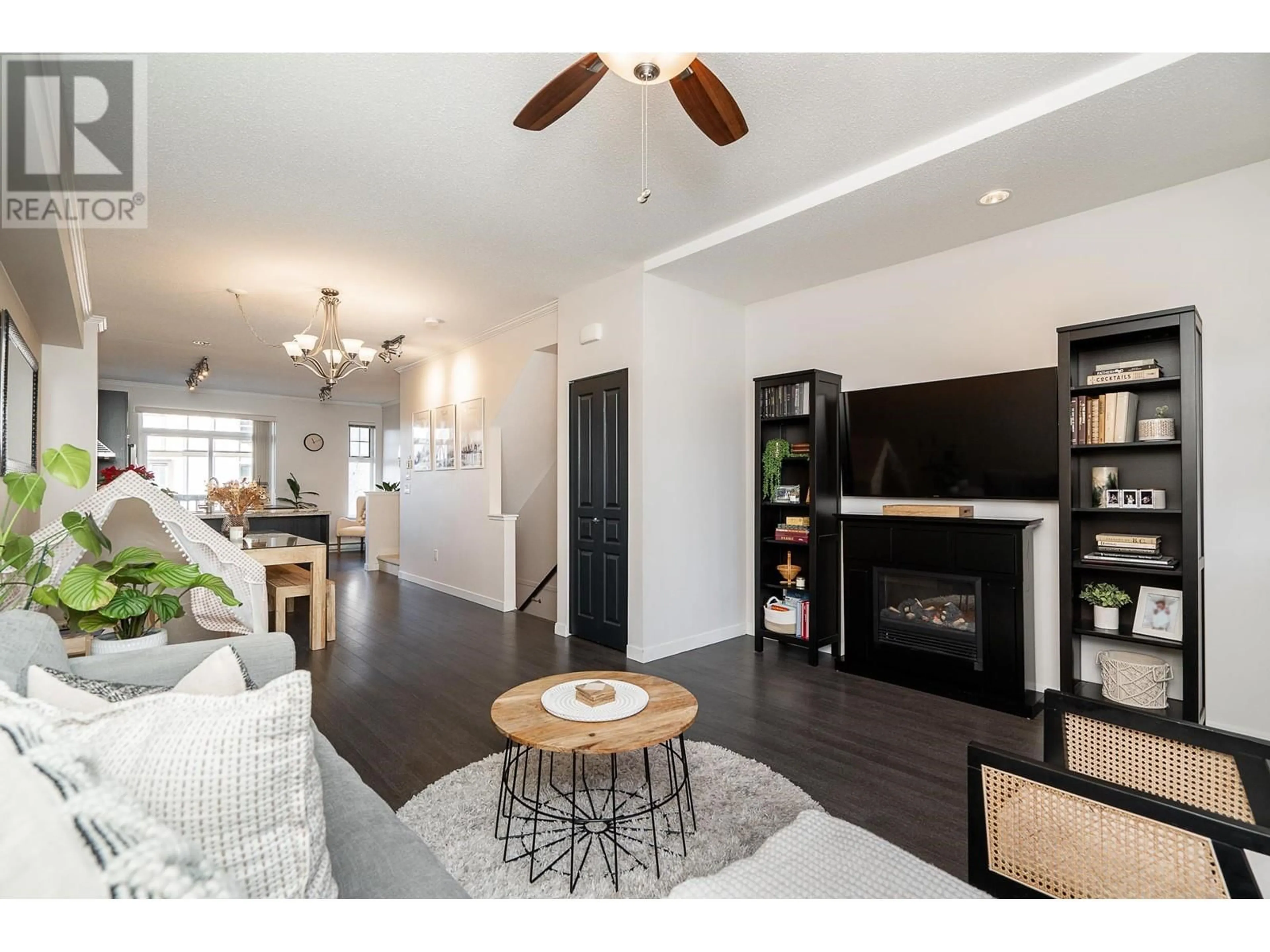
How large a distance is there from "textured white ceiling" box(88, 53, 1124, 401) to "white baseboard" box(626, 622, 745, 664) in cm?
264

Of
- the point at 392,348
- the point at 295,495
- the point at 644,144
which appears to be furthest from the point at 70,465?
the point at 295,495

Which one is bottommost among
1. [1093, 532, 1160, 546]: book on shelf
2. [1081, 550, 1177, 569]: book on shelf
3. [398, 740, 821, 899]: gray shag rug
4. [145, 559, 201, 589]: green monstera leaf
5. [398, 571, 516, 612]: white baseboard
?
[398, 571, 516, 612]: white baseboard

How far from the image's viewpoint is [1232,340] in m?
2.77

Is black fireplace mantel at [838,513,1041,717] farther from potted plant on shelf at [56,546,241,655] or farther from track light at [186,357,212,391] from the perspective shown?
track light at [186,357,212,391]

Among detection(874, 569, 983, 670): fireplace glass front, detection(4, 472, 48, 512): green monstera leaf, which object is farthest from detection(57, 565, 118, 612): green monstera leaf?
detection(874, 569, 983, 670): fireplace glass front

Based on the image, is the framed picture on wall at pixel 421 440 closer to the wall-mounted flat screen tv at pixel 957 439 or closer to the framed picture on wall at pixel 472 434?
the framed picture on wall at pixel 472 434

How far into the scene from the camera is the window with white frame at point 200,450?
377 inches

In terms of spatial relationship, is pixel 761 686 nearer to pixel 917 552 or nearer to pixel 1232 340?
pixel 917 552

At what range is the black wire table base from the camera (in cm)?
186

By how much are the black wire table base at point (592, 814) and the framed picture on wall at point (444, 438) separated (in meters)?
4.63

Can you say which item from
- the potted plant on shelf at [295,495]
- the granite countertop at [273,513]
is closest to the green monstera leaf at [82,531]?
the granite countertop at [273,513]

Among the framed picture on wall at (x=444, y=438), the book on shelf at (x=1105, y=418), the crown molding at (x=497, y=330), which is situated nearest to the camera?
the book on shelf at (x=1105, y=418)

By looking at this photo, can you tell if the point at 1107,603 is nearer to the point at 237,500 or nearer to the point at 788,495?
the point at 788,495

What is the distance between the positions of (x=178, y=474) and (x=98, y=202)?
812cm
